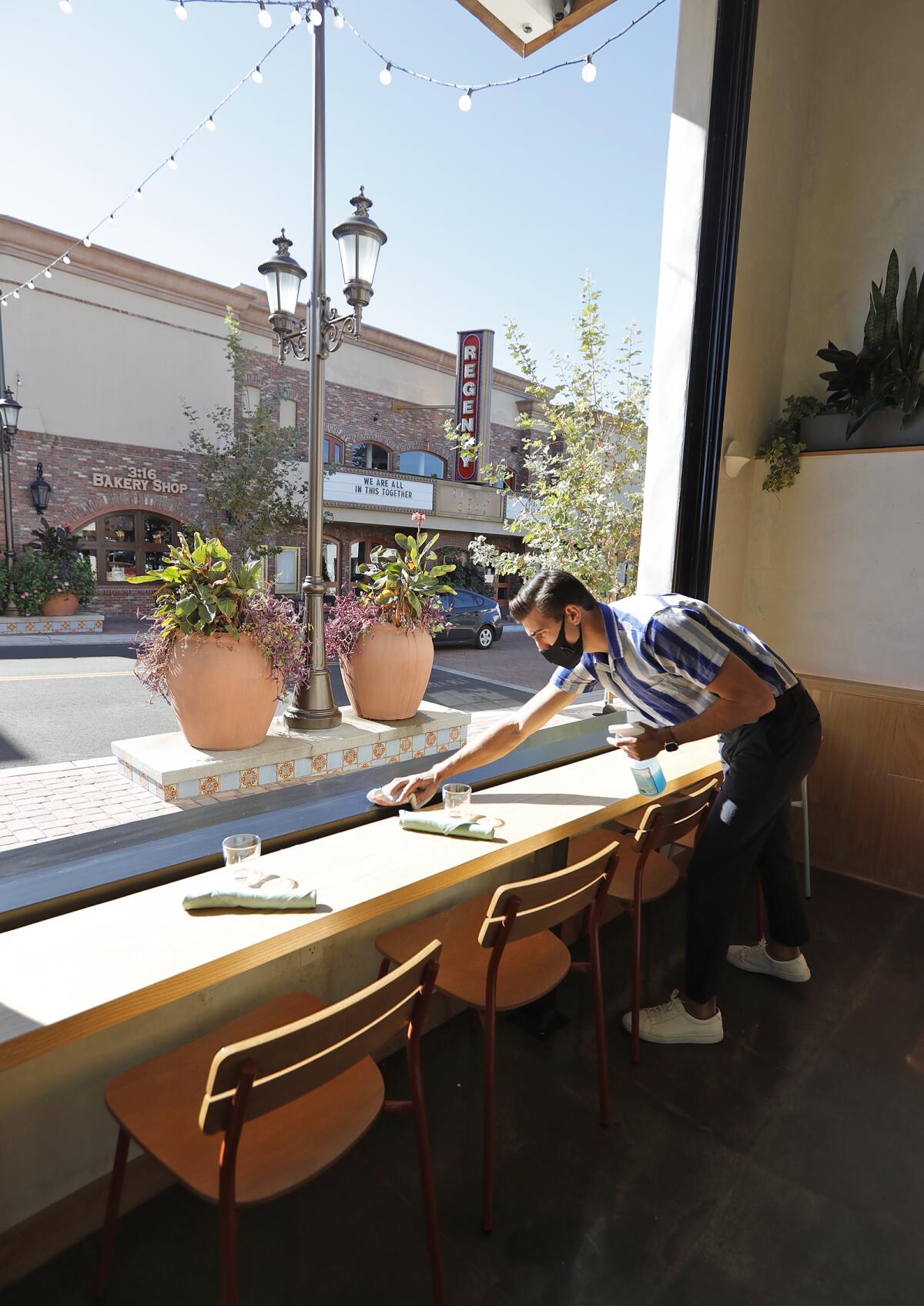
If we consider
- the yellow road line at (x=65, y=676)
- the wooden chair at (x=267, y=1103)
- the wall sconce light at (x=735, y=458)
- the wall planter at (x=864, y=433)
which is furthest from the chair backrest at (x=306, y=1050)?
the yellow road line at (x=65, y=676)

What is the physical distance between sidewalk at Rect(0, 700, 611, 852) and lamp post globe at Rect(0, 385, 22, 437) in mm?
8208

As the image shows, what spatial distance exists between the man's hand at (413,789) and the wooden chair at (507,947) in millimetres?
308

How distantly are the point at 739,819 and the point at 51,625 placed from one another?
11.9 meters

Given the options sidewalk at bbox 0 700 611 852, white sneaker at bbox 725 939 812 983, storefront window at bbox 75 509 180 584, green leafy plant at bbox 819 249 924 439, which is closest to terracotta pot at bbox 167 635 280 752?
sidewalk at bbox 0 700 611 852

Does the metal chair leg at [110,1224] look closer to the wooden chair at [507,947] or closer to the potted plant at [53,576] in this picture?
the wooden chair at [507,947]

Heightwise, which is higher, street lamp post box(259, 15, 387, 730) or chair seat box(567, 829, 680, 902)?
street lamp post box(259, 15, 387, 730)

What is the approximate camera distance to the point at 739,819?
2082 millimetres

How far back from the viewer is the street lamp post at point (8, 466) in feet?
34.9

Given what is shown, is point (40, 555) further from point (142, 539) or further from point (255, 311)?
point (255, 311)

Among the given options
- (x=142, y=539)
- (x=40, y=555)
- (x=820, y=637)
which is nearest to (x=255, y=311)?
(x=142, y=539)

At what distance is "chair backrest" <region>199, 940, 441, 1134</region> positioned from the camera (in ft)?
2.98

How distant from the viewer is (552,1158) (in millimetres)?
1661

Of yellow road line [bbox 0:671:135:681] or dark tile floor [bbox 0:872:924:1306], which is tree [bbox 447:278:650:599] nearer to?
dark tile floor [bbox 0:872:924:1306]

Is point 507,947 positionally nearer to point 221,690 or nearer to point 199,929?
point 199,929
